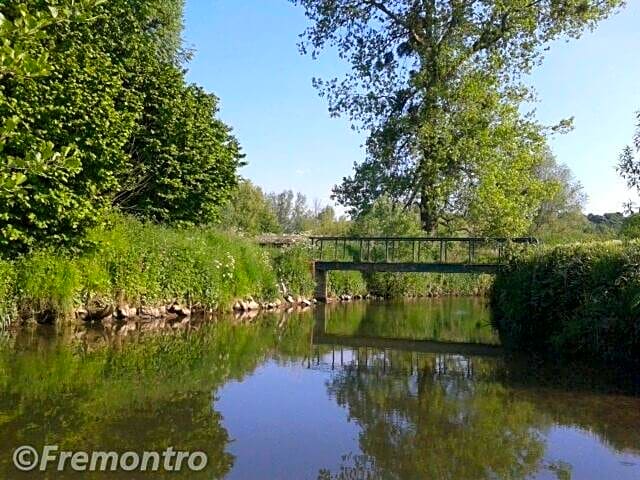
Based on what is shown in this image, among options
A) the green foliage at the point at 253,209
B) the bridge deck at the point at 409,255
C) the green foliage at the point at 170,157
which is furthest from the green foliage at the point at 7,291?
the green foliage at the point at 253,209

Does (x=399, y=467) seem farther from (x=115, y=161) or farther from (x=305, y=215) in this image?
(x=305, y=215)

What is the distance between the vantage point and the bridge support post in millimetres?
26297

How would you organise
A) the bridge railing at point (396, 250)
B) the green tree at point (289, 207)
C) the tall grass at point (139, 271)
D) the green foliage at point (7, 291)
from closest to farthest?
the green foliage at point (7, 291) < the tall grass at point (139, 271) < the bridge railing at point (396, 250) < the green tree at point (289, 207)

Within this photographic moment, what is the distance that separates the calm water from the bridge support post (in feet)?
45.2

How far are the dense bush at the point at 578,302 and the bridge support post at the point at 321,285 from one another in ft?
40.5

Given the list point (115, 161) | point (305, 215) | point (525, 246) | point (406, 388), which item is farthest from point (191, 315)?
point (305, 215)

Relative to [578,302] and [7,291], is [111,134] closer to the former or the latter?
[7,291]

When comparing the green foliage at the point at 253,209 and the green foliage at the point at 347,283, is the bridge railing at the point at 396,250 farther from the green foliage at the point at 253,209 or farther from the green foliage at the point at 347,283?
the green foliage at the point at 253,209

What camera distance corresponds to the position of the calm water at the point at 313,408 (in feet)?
17.0

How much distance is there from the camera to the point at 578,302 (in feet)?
38.6

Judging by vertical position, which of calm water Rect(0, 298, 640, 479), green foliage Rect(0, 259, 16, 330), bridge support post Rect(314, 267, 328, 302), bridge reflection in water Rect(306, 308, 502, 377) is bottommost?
calm water Rect(0, 298, 640, 479)

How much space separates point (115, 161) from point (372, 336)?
25.1 feet

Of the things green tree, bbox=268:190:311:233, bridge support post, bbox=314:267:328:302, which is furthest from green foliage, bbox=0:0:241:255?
green tree, bbox=268:190:311:233

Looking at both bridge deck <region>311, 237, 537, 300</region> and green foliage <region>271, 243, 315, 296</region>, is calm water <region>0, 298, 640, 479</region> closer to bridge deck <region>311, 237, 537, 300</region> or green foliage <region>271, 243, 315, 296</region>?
bridge deck <region>311, 237, 537, 300</region>
